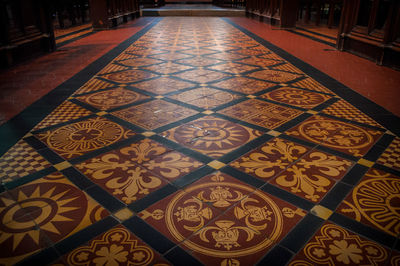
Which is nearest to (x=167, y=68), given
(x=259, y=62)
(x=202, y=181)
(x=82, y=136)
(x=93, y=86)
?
(x=93, y=86)

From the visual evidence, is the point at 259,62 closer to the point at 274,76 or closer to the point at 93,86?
the point at 274,76

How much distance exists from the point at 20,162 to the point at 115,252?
1065 mm

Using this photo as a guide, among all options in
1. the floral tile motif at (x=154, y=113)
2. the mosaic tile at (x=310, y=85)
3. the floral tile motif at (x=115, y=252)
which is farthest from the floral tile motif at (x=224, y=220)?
the mosaic tile at (x=310, y=85)

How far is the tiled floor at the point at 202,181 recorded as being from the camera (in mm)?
1241

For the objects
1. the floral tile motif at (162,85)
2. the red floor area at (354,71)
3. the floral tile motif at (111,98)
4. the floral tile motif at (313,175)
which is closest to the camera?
the floral tile motif at (313,175)

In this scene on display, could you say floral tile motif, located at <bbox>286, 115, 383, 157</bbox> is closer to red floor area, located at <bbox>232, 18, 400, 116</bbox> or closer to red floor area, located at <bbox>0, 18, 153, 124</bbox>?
red floor area, located at <bbox>232, 18, 400, 116</bbox>

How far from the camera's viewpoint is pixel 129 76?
3803 mm

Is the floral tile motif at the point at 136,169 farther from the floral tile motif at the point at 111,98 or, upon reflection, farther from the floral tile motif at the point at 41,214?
the floral tile motif at the point at 111,98

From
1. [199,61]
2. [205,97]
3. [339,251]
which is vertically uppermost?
[199,61]

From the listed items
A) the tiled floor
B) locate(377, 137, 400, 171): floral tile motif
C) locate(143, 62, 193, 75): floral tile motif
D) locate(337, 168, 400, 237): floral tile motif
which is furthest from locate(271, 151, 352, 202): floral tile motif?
locate(143, 62, 193, 75): floral tile motif

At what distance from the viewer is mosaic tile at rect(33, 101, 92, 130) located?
8.04 ft

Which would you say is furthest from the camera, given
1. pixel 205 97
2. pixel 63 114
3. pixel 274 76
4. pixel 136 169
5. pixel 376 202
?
pixel 274 76

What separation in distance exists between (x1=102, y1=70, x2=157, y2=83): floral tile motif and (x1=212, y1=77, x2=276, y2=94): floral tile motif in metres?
0.94

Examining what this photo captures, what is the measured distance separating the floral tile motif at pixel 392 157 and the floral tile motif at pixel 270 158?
1.52 ft
